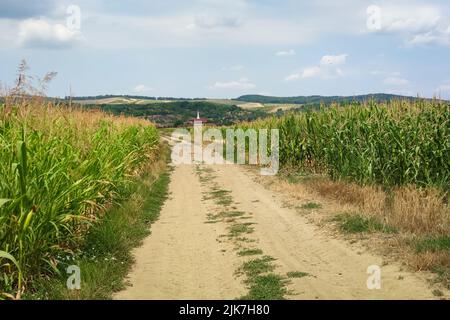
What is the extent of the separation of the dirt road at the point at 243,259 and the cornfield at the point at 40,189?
116 cm

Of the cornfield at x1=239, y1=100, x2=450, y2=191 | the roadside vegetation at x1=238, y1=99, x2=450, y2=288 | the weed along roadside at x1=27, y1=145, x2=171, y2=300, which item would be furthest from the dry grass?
the weed along roadside at x1=27, y1=145, x2=171, y2=300

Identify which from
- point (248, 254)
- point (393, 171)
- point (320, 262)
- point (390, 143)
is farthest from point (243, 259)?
point (390, 143)

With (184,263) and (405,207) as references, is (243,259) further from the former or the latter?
(405,207)

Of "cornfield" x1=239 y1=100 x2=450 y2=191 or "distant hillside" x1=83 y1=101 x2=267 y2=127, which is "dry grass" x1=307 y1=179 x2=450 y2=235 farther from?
"distant hillside" x1=83 y1=101 x2=267 y2=127

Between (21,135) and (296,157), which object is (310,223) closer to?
(21,135)

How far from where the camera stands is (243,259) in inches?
287

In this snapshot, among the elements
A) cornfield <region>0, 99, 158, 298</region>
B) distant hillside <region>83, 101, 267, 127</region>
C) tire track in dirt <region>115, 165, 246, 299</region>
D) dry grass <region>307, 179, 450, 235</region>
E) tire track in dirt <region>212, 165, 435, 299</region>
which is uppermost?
distant hillside <region>83, 101, 267, 127</region>

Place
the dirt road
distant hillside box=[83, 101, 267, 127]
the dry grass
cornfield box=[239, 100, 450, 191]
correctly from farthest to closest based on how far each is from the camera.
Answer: distant hillside box=[83, 101, 267, 127], cornfield box=[239, 100, 450, 191], the dry grass, the dirt road

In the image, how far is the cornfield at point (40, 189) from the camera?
543 cm

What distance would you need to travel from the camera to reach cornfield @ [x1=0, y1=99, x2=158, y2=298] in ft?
17.8

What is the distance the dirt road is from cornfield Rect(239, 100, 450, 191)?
8.82ft

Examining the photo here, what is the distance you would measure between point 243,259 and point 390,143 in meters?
6.29

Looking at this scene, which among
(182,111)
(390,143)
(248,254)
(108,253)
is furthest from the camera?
(182,111)

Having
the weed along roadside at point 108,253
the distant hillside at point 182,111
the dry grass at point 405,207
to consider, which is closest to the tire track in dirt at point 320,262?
the dry grass at point 405,207
